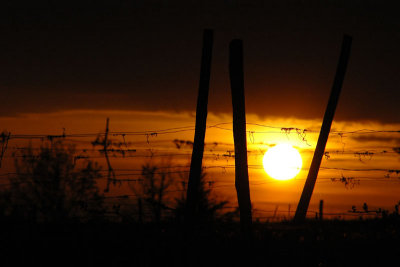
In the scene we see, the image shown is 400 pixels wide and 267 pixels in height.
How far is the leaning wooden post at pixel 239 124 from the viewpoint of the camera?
1443 centimetres

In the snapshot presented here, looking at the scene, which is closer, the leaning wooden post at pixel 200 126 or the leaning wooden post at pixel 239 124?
the leaning wooden post at pixel 200 126

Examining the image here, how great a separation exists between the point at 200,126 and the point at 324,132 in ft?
15.7

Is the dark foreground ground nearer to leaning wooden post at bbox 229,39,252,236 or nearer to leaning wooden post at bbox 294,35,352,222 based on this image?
leaning wooden post at bbox 229,39,252,236

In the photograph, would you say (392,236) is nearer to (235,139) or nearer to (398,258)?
(398,258)

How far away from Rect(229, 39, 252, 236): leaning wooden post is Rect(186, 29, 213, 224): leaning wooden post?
0.59m

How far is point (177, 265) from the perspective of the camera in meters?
11.8

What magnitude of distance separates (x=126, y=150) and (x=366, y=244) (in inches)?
317

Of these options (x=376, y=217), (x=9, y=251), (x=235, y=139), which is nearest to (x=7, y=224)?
(x=9, y=251)

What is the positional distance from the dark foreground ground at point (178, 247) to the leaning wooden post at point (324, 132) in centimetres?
245

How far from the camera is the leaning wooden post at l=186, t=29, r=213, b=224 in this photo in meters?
14.3

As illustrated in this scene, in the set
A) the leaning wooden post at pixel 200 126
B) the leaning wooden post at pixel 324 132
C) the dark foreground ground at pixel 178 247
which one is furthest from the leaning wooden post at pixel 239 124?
the leaning wooden post at pixel 324 132

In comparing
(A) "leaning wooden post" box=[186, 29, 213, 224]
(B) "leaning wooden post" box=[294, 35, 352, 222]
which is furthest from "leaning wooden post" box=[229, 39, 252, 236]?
(B) "leaning wooden post" box=[294, 35, 352, 222]

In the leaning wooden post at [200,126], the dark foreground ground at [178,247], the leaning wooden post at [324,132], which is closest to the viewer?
the dark foreground ground at [178,247]

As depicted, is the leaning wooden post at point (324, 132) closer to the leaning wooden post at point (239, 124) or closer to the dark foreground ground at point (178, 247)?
the dark foreground ground at point (178, 247)
